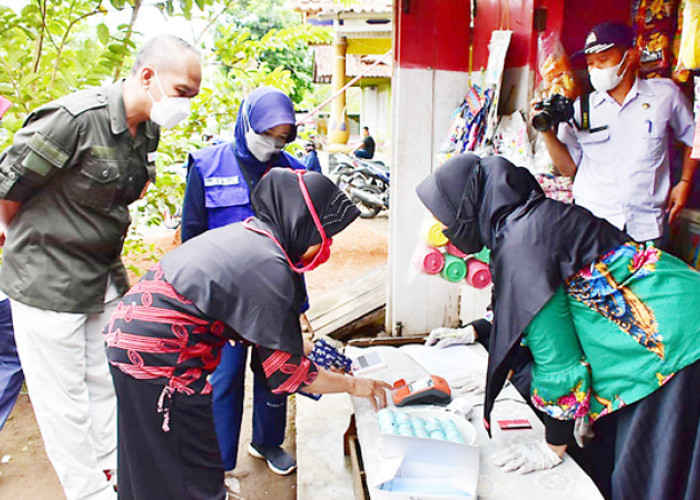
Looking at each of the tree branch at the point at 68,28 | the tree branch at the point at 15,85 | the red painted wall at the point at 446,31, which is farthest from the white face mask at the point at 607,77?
the tree branch at the point at 15,85

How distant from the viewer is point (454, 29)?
11.3 feet

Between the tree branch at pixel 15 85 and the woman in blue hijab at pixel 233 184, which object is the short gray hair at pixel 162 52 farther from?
the tree branch at pixel 15 85

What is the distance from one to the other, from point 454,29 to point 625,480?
2750 millimetres

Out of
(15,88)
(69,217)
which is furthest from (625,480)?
(15,88)

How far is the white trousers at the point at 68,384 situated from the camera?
2051mm

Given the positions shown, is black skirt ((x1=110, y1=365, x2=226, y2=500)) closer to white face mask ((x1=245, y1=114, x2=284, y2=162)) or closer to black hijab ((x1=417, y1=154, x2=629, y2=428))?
black hijab ((x1=417, y1=154, x2=629, y2=428))

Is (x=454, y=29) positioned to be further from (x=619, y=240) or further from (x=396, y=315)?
(x=619, y=240)

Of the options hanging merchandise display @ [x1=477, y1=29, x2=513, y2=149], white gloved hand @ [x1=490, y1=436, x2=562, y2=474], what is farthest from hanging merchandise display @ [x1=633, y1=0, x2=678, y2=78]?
white gloved hand @ [x1=490, y1=436, x2=562, y2=474]

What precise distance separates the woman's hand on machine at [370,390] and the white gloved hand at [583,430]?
63 cm

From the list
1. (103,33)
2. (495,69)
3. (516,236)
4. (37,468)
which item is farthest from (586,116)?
(37,468)

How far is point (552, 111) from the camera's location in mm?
2305

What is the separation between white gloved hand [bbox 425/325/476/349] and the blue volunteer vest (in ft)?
3.29

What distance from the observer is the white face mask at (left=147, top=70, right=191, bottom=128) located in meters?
2.02

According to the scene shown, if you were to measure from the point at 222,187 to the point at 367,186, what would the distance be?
743cm
